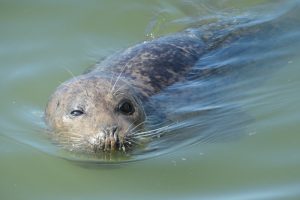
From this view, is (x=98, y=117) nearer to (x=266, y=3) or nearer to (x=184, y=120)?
(x=184, y=120)

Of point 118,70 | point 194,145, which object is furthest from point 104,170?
point 118,70

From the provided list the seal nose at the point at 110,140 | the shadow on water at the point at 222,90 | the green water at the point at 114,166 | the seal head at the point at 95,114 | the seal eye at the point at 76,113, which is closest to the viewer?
the green water at the point at 114,166

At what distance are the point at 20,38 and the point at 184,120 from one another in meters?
3.14

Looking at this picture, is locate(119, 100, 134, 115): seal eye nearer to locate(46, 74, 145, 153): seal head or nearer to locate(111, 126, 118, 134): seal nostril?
locate(46, 74, 145, 153): seal head

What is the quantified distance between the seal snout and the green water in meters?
0.18

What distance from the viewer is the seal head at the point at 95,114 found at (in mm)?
6148

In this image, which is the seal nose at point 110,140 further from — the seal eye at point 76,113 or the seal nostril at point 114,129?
the seal eye at point 76,113

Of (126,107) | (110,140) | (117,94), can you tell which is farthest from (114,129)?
(117,94)

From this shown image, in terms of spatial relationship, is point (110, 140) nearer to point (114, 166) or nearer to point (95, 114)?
point (114, 166)

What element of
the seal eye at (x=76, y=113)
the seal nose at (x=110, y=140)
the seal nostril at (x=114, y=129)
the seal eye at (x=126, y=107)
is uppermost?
the seal eye at (x=126, y=107)

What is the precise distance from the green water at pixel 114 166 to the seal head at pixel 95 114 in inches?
7.8

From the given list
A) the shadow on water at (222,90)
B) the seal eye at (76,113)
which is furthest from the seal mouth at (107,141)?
the seal eye at (76,113)

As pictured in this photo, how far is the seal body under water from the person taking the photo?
6223mm

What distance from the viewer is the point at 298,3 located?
985 cm
